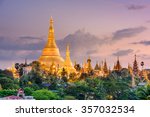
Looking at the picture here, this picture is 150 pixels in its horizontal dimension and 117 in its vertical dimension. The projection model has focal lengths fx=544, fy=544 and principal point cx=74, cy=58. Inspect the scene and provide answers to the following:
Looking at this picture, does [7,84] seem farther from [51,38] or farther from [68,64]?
[51,38]

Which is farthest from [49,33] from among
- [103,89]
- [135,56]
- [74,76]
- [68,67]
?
[103,89]

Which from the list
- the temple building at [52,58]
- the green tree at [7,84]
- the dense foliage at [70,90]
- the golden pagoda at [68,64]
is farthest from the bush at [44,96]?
the temple building at [52,58]

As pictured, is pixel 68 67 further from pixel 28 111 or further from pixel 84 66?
pixel 28 111

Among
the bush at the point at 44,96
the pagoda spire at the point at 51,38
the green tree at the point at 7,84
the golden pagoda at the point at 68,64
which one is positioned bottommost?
the bush at the point at 44,96

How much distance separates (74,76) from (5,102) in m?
19.5

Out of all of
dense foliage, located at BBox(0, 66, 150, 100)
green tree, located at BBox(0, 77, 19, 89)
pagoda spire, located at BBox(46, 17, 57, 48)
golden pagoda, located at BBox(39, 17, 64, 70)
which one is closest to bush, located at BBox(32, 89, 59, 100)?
dense foliage, located at BBox(0, 66, 150, 100)

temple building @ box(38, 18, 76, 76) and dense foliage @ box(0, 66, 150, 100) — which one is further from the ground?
temple building @ box(38, 18, 76, 76)

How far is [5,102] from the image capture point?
5.06 m

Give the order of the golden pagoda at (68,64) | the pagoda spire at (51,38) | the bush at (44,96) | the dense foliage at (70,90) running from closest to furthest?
the bush at (44,96), the dense foliage at (70,90), the golden pagoda at (68,64), the pagoda spire at (51,38)

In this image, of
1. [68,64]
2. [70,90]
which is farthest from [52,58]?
[70,90]

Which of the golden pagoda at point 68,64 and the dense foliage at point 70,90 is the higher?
the golden pagoda at point 68,64

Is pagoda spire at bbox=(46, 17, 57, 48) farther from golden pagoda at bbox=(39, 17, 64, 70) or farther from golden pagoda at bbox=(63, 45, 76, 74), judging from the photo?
golden pagoda at bbox=(63, 45, 76, 74)

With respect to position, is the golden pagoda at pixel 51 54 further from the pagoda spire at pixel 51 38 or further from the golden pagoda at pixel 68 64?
the golden pagoda at pixel 68 64

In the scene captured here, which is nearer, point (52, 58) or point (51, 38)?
point (51, 38)
